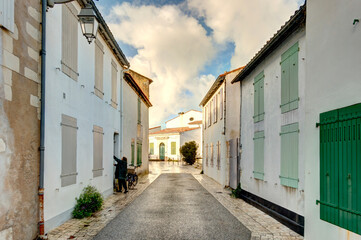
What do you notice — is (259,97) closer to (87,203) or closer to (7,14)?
(87,203)

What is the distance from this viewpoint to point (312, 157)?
4.82 metres

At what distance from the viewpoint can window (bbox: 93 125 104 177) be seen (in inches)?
370

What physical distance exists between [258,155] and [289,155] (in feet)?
7.80

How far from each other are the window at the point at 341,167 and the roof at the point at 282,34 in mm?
3024

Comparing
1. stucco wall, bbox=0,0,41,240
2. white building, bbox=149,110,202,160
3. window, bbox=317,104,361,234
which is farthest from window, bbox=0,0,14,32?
white building, bbox=149,110,202,160

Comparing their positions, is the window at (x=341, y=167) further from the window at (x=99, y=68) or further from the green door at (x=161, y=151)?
the green door at (x=161, y=151)

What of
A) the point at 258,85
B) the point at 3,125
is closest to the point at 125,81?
the point at 258,85

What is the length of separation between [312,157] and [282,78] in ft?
11.2

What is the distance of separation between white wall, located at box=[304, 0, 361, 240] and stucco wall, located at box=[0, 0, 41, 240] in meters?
4.97

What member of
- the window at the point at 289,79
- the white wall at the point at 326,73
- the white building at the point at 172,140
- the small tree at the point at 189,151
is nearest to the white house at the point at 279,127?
the window at the point at 289,79

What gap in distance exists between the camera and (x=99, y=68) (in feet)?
32.8

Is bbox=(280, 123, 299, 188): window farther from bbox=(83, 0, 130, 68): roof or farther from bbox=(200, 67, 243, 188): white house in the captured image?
bbox=(83, 0, 130, 68): roof

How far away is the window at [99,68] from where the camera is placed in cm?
967

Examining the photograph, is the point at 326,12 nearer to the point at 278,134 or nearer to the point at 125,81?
the point at 278,134
